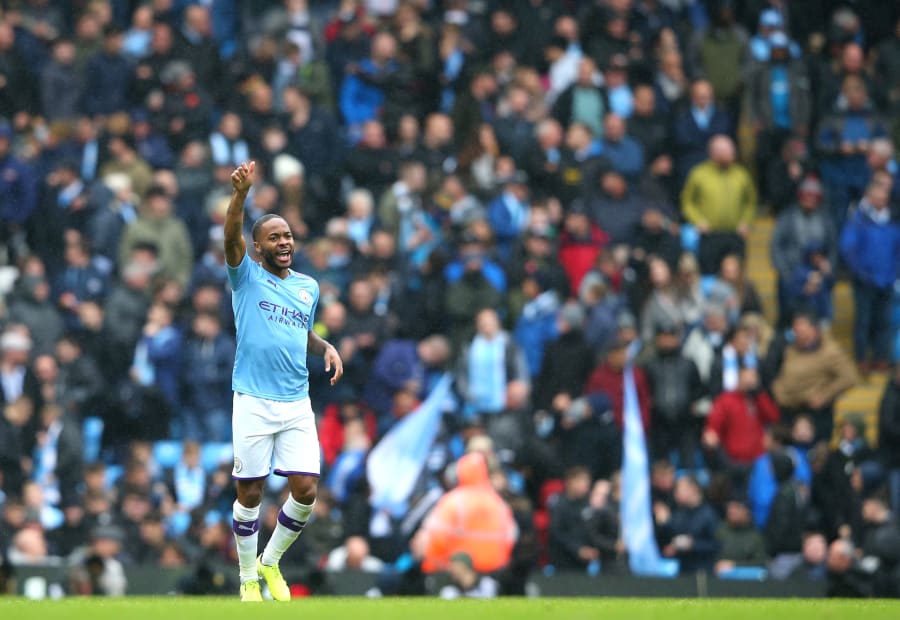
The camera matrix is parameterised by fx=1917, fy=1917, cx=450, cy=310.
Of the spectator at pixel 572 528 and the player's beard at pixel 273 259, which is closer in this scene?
the player's beard at pixel 273 259

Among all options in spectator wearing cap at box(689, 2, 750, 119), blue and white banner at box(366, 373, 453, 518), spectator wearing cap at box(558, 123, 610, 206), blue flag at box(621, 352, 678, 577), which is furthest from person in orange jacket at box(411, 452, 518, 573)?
spectator wearing cap at box(689, 2, 750, 119)

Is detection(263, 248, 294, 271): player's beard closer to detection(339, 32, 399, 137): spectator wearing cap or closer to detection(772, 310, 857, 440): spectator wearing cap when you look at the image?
detection(772, 310, 857, 440): spectator wearing cap

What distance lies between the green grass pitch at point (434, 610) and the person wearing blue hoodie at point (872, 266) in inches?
389

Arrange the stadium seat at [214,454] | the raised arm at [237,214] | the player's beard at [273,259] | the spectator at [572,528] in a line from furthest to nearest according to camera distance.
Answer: the stadium seat at [214,454] < the spectator at [572,528] < the player's beard at [273,259] < the raised arm at [237,214]

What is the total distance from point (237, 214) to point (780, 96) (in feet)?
43.4

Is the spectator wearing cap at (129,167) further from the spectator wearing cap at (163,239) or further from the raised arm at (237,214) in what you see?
the raised arm at (237,214)

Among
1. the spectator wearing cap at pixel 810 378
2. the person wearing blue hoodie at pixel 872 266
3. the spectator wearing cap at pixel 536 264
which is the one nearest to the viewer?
the spectator wearing cap at pixel 810 378

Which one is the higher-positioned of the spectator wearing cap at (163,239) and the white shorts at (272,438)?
the spectator wearing cap at (163,239)

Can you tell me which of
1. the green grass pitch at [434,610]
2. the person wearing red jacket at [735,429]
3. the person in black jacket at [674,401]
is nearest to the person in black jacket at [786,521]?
the person wearing red jacket at [735,429]

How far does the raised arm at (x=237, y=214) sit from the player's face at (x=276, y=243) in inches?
7.2

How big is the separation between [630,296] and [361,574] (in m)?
5.30

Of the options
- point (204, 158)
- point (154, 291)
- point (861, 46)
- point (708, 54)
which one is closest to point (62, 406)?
point (154, 291)

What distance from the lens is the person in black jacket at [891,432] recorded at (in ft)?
66.7

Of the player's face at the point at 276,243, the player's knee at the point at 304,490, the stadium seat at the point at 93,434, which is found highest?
the player's face at the point at 276,243
